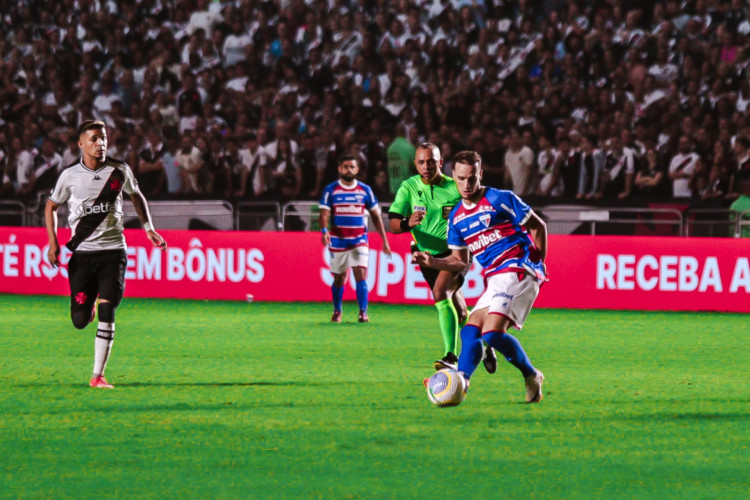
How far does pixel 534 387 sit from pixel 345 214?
8281mm

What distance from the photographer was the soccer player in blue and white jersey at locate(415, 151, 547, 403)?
27.7 feet

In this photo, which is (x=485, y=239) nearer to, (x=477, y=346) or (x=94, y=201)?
(x=477, y=346)

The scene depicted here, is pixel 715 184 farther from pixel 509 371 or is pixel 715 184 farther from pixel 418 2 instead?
pixel 509 371

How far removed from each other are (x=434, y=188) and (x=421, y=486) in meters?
5.93

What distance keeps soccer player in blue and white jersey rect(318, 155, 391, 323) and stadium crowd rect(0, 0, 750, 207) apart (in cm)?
364

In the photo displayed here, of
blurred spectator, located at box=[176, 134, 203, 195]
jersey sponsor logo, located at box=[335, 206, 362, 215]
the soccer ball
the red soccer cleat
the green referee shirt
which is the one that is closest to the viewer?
the soccer ball

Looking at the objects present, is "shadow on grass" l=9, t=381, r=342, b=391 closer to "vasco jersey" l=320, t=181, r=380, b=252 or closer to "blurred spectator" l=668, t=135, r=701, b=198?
"vasco jersey" l=320, t=181, r=380, b=252

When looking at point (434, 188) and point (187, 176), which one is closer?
point (434, 188)

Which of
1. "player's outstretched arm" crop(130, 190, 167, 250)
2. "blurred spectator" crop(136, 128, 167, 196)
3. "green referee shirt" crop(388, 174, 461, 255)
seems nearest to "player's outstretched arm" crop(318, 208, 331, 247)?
"green referee shirt" crop(388, 174, 461, 255)

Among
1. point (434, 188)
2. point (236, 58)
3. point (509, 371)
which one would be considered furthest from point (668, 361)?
point (236, 58)

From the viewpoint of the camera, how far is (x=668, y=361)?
475 inches

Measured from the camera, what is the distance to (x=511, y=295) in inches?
332

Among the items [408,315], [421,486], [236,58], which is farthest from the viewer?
[236,58]

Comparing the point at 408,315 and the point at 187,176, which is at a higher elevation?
the point at 187,176
